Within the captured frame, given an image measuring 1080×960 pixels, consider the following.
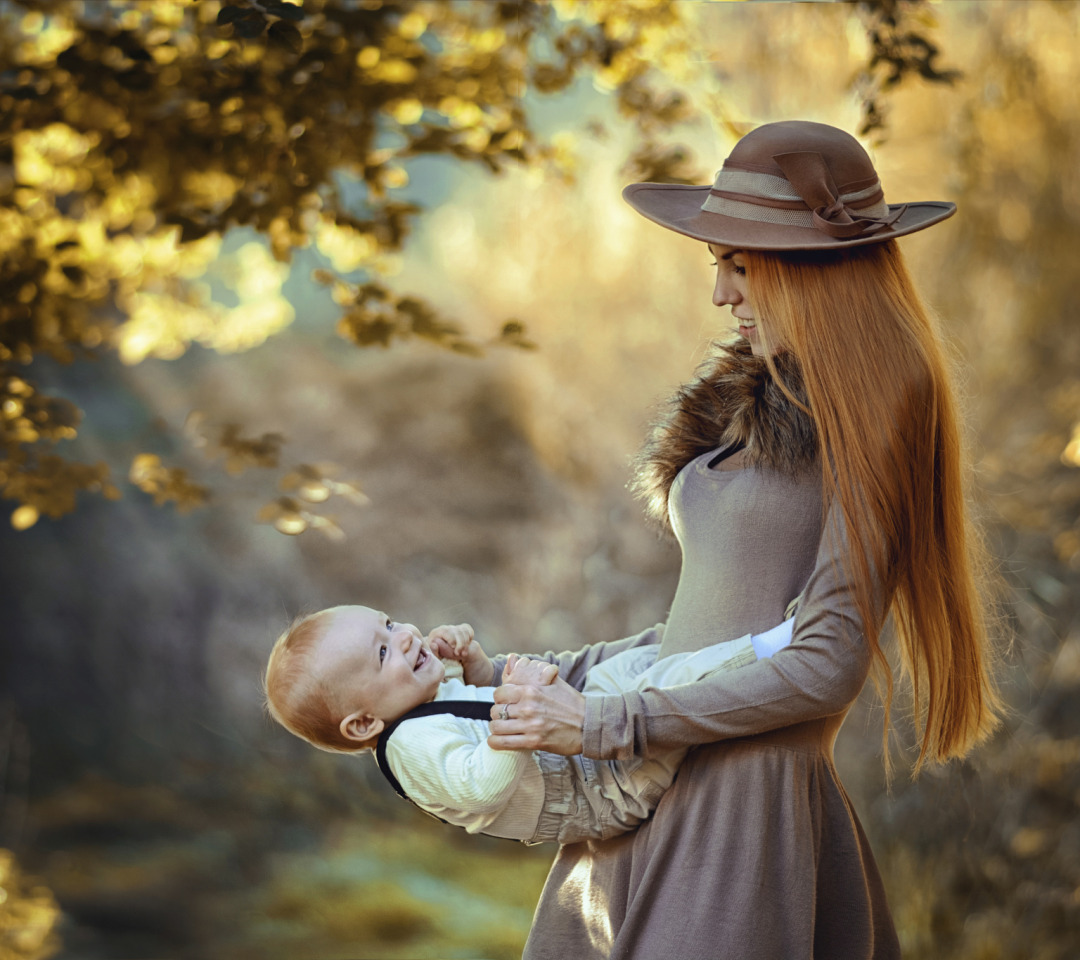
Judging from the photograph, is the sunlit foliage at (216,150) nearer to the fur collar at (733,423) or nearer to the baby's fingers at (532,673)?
the fur collar at (733,423)

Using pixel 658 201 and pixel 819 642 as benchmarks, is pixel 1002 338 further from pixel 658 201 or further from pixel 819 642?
pixel 819 642

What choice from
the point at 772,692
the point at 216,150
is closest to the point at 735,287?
the point at 772,692

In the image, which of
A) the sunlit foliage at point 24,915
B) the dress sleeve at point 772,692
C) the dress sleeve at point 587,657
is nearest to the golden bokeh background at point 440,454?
the sunlit foliage at point 24,915

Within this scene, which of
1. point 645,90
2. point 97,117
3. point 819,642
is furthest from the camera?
point 645,90

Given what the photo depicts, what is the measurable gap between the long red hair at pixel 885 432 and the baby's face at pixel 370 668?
585mm

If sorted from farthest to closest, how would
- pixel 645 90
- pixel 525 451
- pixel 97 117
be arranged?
1. pixel 525 451
2. pixel 645 90
3. pixel 97 117

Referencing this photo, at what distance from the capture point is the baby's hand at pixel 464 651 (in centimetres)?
149

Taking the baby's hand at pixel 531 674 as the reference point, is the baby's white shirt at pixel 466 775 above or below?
below

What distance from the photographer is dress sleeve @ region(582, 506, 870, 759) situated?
1189mm

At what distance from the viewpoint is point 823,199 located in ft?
4.06

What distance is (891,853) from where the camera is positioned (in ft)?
10.3

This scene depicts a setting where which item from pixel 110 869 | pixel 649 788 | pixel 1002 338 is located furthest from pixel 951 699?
pixel 110 869

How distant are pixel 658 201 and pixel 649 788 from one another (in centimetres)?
78

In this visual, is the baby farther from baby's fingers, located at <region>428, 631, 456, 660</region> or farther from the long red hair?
the long red hair
